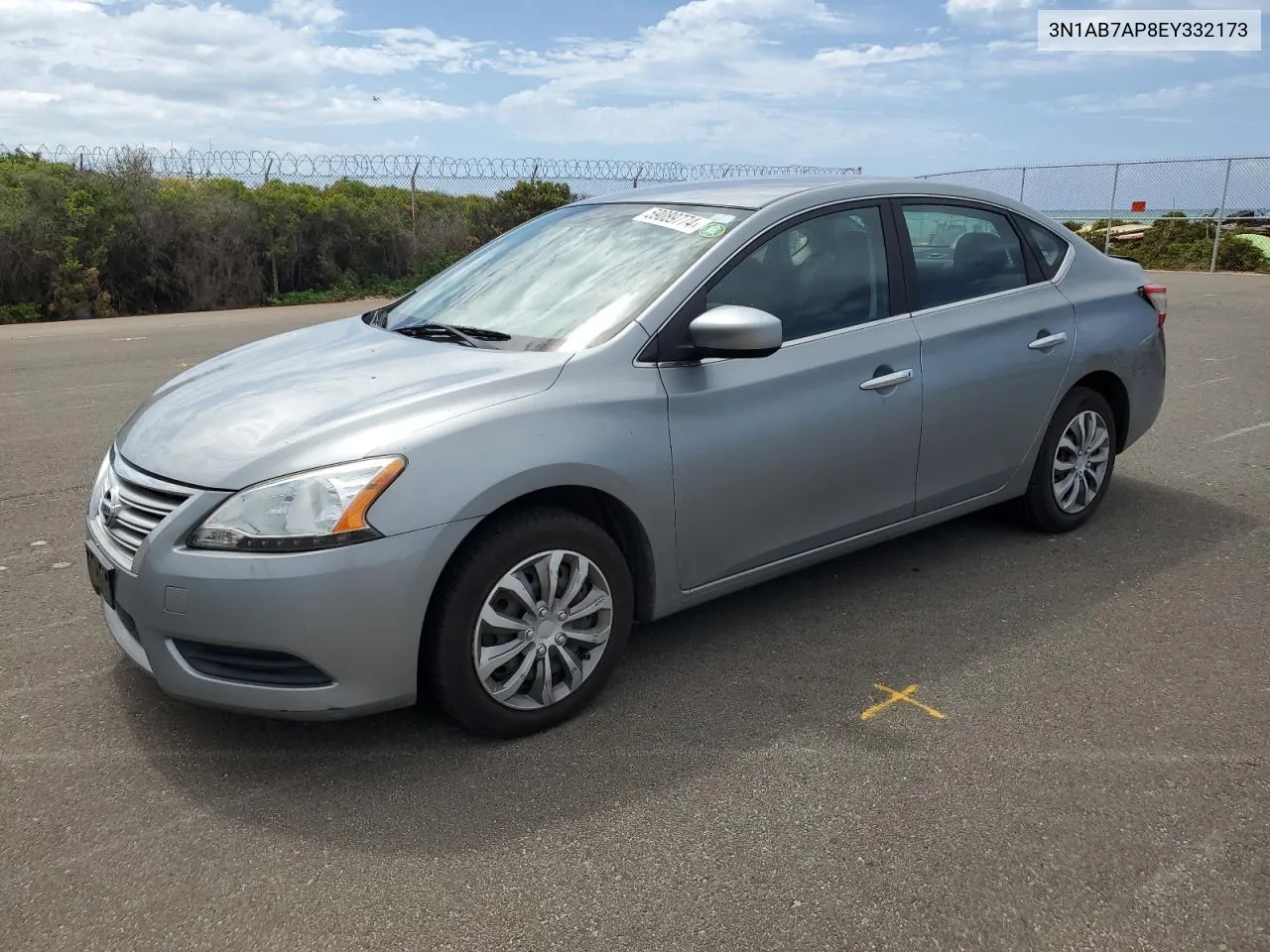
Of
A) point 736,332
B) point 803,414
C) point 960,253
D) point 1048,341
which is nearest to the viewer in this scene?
point 736,332

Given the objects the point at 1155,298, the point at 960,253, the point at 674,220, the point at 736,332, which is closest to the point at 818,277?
the point at 674,220

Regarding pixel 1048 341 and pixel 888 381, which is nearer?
pixel 888 381

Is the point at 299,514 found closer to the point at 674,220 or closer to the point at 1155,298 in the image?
the point at 674,220

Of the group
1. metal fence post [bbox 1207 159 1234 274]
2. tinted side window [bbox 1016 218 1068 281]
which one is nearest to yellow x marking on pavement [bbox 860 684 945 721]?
tinted side window [bbox 1016 218 1068 281]

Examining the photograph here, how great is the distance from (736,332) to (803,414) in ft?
1.82

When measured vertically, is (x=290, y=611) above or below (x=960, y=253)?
below

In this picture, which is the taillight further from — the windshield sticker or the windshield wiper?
the windshield wiper

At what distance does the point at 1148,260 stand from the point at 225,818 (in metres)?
26.6

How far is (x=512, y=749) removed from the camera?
326 centimetres

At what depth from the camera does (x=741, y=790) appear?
3.04 meters

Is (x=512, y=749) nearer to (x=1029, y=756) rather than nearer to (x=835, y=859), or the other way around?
(x=835, y=859)

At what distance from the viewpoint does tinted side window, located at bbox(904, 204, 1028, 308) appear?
14.5 feet

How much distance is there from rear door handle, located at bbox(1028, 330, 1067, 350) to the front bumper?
2.88 metres

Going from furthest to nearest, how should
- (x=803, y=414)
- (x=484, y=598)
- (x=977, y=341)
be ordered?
(x=977, y=341)
(x=803, y=414)
(x=484, y=598)
